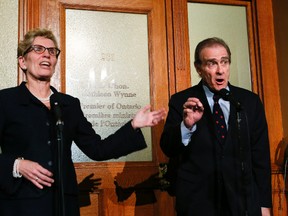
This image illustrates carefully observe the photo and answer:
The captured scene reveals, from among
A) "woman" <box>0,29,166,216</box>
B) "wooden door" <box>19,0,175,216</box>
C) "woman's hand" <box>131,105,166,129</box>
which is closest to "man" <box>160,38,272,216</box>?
"woman's hand" <box>131,105,166,129</box>

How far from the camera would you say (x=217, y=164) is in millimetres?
2775

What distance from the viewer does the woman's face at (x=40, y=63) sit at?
2.88 metres

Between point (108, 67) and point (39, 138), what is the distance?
158cm

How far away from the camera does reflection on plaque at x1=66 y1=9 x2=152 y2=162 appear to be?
4043mm

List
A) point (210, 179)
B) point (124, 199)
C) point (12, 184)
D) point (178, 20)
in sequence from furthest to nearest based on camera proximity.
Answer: point (178, 20)
point (124, 199)
point (210, 179)
point (12, 184)

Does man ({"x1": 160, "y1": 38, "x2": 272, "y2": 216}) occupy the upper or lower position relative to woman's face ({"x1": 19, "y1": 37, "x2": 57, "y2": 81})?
lower

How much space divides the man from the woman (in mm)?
240

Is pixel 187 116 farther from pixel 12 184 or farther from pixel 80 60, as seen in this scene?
pixel 80 60

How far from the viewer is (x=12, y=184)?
8.36 feet

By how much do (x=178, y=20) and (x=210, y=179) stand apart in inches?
79.2

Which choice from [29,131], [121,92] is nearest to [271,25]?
[121,92]

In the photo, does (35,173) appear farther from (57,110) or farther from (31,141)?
(57,110)

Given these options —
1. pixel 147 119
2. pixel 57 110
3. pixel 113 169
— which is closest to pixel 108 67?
pixel 113 169

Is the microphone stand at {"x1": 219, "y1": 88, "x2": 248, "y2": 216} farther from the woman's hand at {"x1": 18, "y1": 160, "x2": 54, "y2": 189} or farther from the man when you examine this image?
the woman's hand at {"x1": 18, "y1": 160, "x2": 54, "y2": 189}
